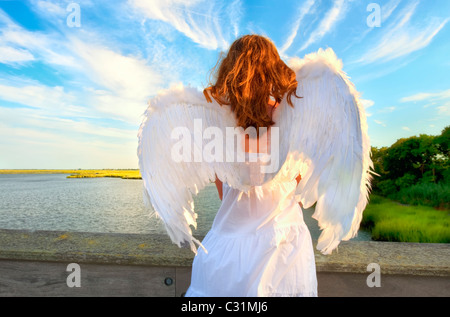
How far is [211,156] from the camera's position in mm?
1164

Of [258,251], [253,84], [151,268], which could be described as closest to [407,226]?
[151,268]

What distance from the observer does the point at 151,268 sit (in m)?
1.71

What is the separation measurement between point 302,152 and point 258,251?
42cm

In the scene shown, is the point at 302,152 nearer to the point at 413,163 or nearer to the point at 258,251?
the point at 258,251

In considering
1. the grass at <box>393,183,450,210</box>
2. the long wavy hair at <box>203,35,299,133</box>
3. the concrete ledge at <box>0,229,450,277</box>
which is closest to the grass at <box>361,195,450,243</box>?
the grass at <box>393,183,450,210</box>

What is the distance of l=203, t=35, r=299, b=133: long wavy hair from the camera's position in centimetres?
116

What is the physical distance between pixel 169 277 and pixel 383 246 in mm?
1305

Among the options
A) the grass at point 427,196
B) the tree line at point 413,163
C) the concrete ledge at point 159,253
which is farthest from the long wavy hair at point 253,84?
the tree line at point 413,163

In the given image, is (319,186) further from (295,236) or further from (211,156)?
(211,156)

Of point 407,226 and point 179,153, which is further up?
point 179,153

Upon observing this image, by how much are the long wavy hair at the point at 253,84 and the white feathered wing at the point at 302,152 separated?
0.13ft

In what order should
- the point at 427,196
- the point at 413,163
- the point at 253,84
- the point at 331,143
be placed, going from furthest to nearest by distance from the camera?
the point at 413,163, the point at 427,196, the point at 253,84, the point at 331,143

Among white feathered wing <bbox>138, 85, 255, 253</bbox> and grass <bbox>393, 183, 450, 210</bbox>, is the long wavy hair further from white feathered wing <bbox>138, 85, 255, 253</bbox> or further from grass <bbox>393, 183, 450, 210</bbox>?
grass <bbox>393, 183, 450, 210</bbox>
